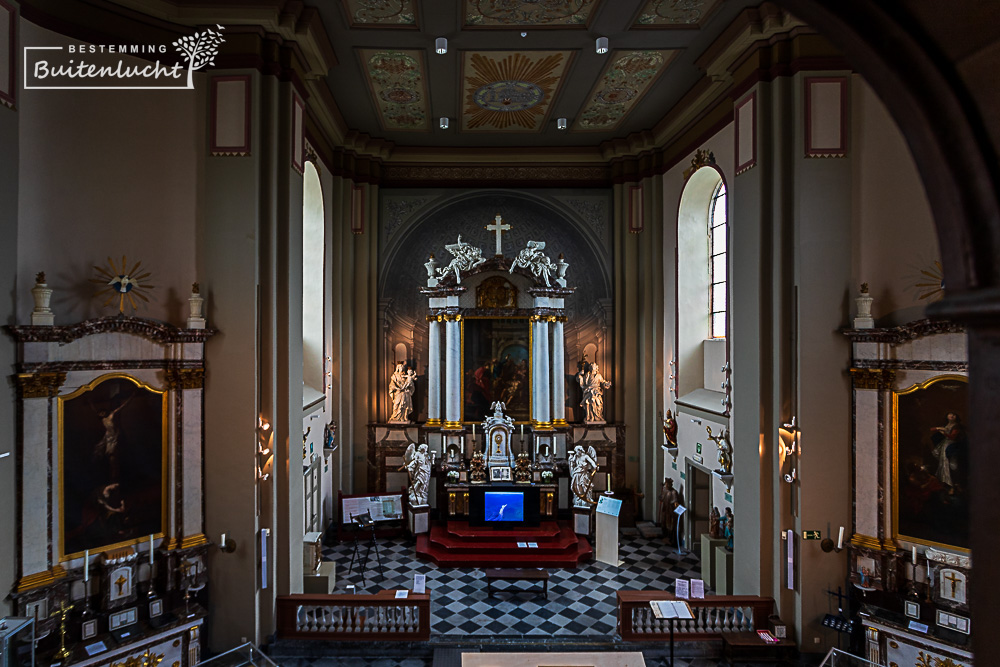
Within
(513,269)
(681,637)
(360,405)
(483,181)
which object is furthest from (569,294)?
(681,637)

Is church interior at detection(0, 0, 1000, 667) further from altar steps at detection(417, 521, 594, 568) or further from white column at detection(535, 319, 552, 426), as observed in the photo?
white column at detection(535, 319, 552, 426)

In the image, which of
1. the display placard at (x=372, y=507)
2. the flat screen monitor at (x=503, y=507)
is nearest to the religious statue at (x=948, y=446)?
the flat screen monitor at (x=503, y=507)

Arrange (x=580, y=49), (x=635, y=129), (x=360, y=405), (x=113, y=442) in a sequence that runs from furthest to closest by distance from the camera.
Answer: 1. (x=360, y=405)
2. (x=635, y=129)
3. (x=580, y=49)
4. (x=113, y=442)

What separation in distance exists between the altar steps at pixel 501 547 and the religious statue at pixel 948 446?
7063mm

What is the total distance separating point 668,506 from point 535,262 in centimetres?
694

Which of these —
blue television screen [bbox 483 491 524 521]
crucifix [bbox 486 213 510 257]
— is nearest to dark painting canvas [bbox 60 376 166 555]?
blue television screen [bbox 483 491 524 521]

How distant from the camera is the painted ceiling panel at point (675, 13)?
878cm

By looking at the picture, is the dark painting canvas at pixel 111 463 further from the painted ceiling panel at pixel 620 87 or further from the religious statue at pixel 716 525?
the painted ceiling panel at pixel 620 87

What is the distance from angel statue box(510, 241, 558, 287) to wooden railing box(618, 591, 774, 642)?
27.7ft

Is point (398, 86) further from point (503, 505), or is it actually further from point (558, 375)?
point (503, 505)

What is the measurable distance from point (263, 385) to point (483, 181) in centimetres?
943

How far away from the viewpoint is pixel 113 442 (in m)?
7.35

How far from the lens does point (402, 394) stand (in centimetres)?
1519

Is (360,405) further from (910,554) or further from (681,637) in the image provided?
(910,554)
